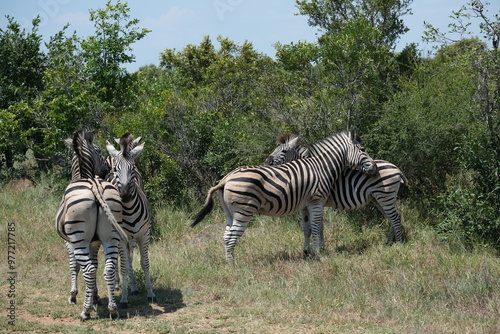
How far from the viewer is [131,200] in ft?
26.0

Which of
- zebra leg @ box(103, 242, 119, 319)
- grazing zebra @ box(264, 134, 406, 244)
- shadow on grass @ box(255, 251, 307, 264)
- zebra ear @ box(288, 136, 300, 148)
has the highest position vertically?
zebra ear @ box(288, 136, 300, 148)

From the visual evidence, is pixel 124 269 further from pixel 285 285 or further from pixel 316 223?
pixel 316 223

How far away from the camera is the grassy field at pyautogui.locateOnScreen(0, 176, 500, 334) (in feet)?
22.3

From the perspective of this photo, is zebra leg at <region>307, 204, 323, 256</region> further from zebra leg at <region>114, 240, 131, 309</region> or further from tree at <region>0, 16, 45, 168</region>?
tree at <region>0, 16, 45, 168</region>

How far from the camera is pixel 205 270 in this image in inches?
357

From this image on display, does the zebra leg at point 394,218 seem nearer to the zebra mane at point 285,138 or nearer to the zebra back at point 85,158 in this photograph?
the zebra mane at point 285,138

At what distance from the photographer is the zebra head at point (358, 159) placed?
10.4 m

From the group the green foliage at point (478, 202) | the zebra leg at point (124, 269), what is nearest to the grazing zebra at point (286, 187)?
the green foliage at point (478, 202)

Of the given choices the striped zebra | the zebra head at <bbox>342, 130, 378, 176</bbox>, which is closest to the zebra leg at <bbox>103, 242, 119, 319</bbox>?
the striped zebra

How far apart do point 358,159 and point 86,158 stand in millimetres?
4617

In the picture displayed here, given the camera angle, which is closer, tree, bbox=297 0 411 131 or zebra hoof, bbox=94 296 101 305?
zebra hoof, bbox=94 296 101 305

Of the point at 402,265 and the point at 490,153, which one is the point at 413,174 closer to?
the point at 490,153

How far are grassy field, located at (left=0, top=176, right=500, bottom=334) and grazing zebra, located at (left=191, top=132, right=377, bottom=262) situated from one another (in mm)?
667

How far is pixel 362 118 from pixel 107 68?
6820mm
